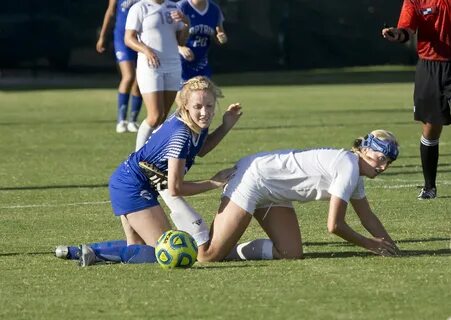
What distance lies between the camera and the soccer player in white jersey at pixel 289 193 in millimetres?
8141

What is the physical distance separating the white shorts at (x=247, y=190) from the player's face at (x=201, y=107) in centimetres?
38

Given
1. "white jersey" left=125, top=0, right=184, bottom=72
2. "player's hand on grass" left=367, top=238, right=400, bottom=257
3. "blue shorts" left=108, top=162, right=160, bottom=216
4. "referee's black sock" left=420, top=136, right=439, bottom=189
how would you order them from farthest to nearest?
"white jersey" left=125, top=0, right=184, bottom=72 < "referee's black sock" left=420, top=136, right=439, bottom=189 < "blue shorts" left=108, top=162, right=160, bottom=216 < "player's hand on grass" left=367, top=238, right=400, bottom=257

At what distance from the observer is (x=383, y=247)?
8281mm

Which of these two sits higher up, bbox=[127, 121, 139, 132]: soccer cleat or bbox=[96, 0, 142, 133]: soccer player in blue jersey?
bbox=[96, 0, 142, 133]: soccer player in blue jersey

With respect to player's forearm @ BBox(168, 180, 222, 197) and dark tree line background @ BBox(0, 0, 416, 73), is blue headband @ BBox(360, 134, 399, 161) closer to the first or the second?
player's forearm @ BBox(168, 180, 222, 197)

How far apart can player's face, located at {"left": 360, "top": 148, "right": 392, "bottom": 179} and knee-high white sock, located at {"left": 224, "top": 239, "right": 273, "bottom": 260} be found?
756mm

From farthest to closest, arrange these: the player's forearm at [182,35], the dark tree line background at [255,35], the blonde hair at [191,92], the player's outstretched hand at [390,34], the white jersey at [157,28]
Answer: the dark tree line background at [255,35] < the player's forearm at [182,35] < the white jersey at [157,28] < the player's outstretched hand at [390,34] < the blonde hair at [191,92]

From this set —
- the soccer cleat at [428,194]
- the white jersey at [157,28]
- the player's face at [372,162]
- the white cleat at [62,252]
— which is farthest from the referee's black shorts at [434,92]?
the white cleat at [62,252]

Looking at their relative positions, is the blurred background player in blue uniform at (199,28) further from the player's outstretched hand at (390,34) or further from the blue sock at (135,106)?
the player's outstretched hand at (390,34)

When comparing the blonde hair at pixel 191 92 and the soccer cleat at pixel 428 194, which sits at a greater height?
the blonde hair at pixel 191 92

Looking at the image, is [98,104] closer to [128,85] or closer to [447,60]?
[128,85]

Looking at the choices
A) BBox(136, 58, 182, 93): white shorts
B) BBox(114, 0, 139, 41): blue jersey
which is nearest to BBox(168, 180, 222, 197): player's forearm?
BBox(136, 58, 182, 93): white shorts

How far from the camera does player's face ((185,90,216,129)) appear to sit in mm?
8281

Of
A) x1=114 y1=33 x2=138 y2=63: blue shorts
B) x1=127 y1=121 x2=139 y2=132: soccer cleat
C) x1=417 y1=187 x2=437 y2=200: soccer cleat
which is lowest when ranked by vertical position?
x1=127 y1=121 x2=139 y2=132: soccer cleat
